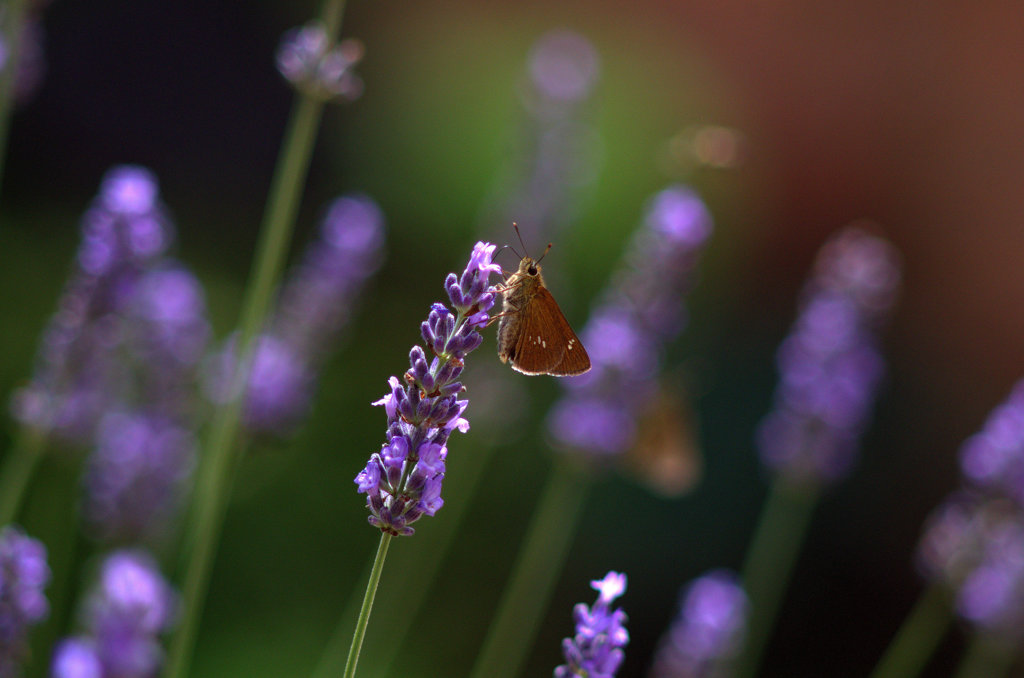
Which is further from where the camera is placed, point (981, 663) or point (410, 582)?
point (981, 663)

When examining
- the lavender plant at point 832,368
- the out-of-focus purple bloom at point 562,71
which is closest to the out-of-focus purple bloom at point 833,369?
the lavender plant at point 832,368

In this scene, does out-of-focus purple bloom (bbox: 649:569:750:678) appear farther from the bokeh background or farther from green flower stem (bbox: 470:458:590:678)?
the bokeh background

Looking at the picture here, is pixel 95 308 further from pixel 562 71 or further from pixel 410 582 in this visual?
pixel 562 71

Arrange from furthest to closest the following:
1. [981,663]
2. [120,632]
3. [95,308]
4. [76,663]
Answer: [981,663], [95,308], [120,632], [76,663]

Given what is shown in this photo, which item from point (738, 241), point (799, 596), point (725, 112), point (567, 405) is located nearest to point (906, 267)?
point (738, 241)

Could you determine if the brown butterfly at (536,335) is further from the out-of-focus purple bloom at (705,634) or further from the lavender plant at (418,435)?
the out-of-focus purple bloom at (705,634)

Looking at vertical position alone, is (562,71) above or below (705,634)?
above

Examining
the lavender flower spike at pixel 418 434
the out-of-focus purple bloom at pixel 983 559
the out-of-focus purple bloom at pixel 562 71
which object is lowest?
the out-of-focus purple bloom at pixel 983 559

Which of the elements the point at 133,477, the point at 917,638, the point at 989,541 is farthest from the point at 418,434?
the point at 917,638
